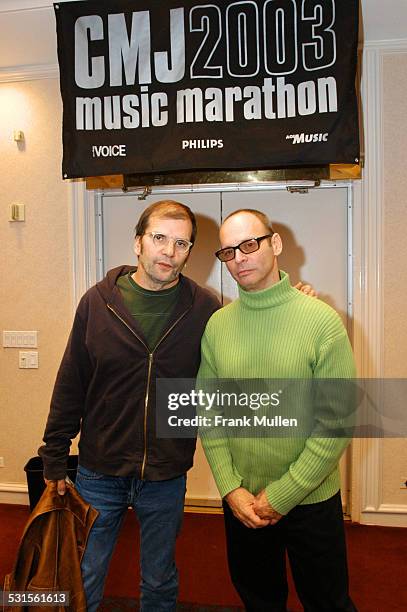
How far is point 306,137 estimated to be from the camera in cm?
192

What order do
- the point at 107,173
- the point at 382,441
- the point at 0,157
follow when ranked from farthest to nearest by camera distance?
the point at 0,157 → the point at 382,441 → the point at 107,173

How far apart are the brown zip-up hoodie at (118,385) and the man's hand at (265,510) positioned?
233 millimetres

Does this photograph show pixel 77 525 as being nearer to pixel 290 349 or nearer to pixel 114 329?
pixel 114 329

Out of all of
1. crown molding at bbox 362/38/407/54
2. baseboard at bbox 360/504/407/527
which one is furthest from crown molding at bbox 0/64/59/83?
baseboard at bbox 360/504/407/527

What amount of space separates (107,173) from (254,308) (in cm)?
101

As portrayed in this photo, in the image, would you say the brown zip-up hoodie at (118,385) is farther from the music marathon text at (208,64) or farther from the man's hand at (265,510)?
the music marathon text at (208,64)

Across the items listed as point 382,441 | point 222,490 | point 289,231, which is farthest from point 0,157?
point 382,441

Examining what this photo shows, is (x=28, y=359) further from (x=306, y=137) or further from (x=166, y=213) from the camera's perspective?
(x=306, y=137)

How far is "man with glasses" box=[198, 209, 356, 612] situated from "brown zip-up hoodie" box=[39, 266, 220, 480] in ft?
0.26

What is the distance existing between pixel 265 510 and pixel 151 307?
2.00 feet

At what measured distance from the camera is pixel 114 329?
54.0 inches

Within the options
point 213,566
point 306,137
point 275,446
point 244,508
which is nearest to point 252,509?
point 244,508

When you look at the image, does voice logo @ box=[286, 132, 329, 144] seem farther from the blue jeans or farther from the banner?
the blue jeans

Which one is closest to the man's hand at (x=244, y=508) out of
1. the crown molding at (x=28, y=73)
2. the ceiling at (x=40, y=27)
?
the ceiling at (x=40, y=27)
